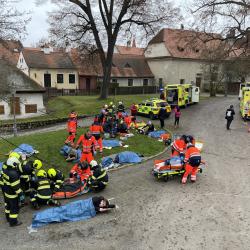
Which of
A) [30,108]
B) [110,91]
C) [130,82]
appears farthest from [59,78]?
[30,108]

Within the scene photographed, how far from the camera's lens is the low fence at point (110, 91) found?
43.2 m

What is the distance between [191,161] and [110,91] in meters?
35.1

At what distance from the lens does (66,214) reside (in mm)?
8703

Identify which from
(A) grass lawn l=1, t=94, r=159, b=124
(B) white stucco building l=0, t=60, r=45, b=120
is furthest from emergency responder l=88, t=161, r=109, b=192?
(B) white stucco building l=0, t=60, r=45, b=120

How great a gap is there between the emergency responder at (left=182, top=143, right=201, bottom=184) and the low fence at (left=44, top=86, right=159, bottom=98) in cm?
3347

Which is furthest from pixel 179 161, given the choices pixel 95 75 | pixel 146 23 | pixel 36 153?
pixel 95 75

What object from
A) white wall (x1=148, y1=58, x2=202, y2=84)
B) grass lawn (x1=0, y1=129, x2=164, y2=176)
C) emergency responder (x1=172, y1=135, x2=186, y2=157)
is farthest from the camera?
white wall (x1=148, y1=58, x2=202, y2=84)

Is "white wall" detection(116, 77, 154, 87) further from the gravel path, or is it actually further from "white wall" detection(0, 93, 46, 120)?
the gravel path

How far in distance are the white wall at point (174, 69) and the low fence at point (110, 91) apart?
10.2ft

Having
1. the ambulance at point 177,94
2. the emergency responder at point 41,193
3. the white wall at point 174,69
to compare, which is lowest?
the emergency responder at point 41,193

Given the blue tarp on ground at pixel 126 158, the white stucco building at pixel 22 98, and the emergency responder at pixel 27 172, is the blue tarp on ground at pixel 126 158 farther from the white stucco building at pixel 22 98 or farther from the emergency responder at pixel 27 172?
the white stucco building at pixel 22 98

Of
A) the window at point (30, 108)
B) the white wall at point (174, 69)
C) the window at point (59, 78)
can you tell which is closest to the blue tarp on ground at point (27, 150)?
the window at point (30, 108)

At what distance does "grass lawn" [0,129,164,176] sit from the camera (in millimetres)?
13972

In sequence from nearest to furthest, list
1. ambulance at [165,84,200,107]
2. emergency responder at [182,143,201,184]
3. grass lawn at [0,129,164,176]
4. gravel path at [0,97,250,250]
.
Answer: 1. gravel path at [0,97,250,250]
2. emergency responder at [182,143,201,184]
3. grass lawn at [0,129,164,176]
4. ambulance at [165,84,200,107]
